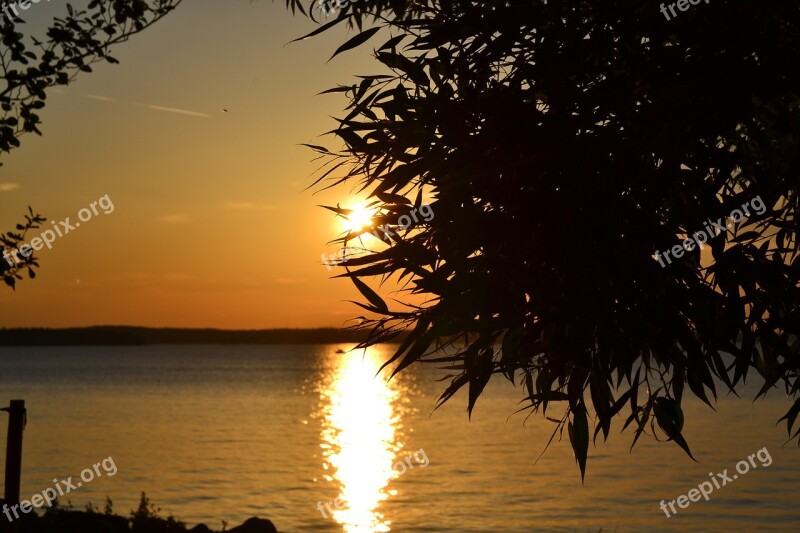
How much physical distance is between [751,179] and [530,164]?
201 centimetres

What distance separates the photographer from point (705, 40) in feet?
20.6

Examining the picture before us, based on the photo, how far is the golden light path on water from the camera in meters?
30.7

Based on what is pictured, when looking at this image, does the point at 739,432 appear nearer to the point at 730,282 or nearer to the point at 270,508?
the point at 270,508

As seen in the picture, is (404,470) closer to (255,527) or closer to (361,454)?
(361,454)

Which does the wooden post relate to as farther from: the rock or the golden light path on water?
the rock

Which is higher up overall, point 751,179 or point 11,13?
point 11,13

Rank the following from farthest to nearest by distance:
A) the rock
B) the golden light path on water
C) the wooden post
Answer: the golden light path on water, the rock, the wooden post

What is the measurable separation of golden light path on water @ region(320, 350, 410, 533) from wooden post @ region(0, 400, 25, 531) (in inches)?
148

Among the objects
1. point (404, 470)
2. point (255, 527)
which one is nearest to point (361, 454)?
point (404, 470)

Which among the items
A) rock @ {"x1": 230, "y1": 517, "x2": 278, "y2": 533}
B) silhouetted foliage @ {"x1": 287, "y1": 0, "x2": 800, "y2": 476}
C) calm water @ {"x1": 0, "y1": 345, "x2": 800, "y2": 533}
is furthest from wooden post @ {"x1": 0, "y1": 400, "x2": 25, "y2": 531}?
calm water @ {"x1": 0, "y1": 345, "x2": 800, "y2": 533}

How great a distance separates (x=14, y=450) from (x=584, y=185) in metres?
7.03

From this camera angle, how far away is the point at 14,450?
32.1ft

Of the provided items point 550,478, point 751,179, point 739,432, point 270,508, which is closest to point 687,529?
point 550,478

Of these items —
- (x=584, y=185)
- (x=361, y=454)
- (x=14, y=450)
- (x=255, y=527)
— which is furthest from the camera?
(x=361, y=454)
